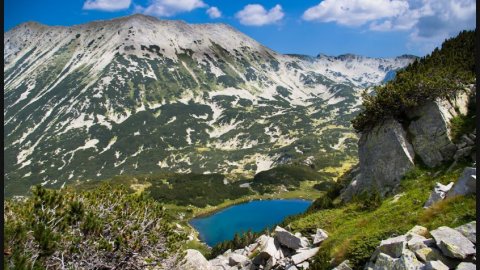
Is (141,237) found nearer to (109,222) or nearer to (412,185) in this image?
(109,222)

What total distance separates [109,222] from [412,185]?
2234cm

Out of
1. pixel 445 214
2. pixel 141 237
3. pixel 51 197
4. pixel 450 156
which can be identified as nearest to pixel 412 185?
pixel 450 156

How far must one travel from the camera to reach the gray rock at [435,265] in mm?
14074

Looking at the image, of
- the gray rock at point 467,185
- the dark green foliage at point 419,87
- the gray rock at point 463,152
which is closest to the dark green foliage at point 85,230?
the gray rock at point 467,185

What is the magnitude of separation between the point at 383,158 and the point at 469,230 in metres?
23.7

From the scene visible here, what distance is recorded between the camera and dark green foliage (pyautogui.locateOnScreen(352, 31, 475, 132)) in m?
38.1

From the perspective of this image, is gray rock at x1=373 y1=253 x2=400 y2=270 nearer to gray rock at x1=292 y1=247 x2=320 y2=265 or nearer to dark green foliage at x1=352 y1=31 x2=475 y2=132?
gray rock at x1=292 y1=247 x2=320 y2=265

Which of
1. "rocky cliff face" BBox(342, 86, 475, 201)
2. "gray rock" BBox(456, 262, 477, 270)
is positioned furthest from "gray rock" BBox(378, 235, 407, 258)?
"rocky cliff face" BBox(342, 86, 475, 201)

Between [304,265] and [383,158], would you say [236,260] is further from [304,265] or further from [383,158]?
[383,158]

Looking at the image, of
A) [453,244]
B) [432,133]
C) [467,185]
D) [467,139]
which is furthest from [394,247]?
[432,133]

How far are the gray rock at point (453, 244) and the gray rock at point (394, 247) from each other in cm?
117

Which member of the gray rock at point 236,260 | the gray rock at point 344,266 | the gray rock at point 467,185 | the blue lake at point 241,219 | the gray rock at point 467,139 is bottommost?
the blue lake at point 241,219

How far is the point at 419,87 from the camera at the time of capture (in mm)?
38469

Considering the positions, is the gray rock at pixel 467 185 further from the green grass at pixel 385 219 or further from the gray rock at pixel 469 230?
the gray rock at pixel 469 230
